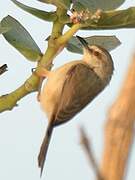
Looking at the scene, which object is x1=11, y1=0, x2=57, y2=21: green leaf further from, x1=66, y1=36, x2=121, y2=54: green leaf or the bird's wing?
the bird's wing

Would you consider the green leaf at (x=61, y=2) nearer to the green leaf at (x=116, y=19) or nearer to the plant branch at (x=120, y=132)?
the green leaf at (x=116, y=19)

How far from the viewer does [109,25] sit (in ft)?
6.39

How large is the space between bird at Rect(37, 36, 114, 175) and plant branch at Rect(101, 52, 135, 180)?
2185 millimetres

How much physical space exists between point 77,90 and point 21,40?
51.9 inches

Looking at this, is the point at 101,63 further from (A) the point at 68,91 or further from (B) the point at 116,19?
(B) the point at 116,19

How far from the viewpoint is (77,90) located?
3.42 metres

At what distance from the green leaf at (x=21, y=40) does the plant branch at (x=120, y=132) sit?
163 cm

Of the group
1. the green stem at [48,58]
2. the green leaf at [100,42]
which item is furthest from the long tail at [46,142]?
the green stem at [48,58]

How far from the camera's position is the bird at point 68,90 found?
10.0ft

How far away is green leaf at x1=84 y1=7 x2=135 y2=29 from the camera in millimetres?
1887

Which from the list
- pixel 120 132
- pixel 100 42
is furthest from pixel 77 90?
pixel 120 132

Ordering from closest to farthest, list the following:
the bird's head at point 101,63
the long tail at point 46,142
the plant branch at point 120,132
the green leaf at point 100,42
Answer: the plant branch at point 120,132
the green leaf at point 100,42
the long tail at point 46,142
the bird's head at point 101,63

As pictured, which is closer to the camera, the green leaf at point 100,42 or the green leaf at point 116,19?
the green leaf at point 116,19

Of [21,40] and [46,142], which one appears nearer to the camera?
[21,40]
